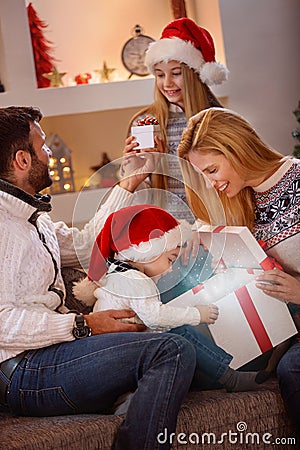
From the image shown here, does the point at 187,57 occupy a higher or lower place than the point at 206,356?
higher

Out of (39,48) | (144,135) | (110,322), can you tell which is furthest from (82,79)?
(110,322)

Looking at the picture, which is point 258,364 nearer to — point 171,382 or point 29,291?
point 171,382

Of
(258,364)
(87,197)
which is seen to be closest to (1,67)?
(87,197)

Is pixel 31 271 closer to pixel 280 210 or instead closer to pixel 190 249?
pixel 190 249

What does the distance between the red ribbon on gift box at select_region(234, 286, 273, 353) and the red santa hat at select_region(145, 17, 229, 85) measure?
1.08 m

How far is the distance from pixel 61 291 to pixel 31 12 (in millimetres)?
2378

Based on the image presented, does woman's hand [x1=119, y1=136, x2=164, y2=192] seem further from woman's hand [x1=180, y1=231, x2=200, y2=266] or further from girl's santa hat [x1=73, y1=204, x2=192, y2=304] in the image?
woman's hand [x1=180, y1=231, x2=200, y2=266]

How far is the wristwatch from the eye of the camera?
1.81 metres

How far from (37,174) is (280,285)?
26.2 inches

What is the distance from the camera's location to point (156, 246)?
1869mm

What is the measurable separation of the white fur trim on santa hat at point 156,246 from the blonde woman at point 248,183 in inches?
3.0

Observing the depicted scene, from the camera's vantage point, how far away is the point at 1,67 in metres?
3.84

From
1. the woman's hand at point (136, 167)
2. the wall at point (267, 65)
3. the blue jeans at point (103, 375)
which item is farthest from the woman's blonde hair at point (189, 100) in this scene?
the wall at point (267, 65)

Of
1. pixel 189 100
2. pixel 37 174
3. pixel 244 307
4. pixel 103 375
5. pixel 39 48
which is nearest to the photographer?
pixel 103 375
